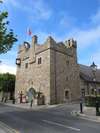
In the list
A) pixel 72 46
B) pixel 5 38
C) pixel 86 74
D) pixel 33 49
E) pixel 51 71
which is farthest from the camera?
pixel 86 74

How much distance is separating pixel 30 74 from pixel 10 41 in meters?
29.2

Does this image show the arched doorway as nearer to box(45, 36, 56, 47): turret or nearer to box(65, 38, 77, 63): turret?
box(45, 36, 56, 47): turret

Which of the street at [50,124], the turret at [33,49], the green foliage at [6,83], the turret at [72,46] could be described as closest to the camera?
the street at [50,124]

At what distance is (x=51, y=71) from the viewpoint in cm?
3778

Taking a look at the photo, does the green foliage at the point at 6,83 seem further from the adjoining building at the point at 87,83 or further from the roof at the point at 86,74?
the adjoining building at the point at 87,83

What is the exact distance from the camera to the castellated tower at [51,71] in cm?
3781

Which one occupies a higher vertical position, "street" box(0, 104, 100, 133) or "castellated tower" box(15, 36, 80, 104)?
"castellated tower" box(15, 36, 80, 104)

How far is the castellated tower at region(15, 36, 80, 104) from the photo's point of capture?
37.8m

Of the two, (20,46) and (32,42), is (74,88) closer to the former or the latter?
(32,42)

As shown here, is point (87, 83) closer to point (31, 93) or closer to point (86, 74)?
point (86, 74)

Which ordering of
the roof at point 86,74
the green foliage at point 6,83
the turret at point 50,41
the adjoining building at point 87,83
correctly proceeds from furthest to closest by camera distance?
the green foliage at point 6,83 → the roof at point 86,74 → the adjoining building at point 87,83 → the turret at point 50,41

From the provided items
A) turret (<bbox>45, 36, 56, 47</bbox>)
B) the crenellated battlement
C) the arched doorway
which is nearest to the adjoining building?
the crenellated battlement

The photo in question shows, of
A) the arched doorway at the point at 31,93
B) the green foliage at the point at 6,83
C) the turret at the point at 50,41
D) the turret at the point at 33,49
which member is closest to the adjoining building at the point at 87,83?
the arched doorway at the point at 31,93

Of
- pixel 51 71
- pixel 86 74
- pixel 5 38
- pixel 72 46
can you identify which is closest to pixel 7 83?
pixel 51 71
